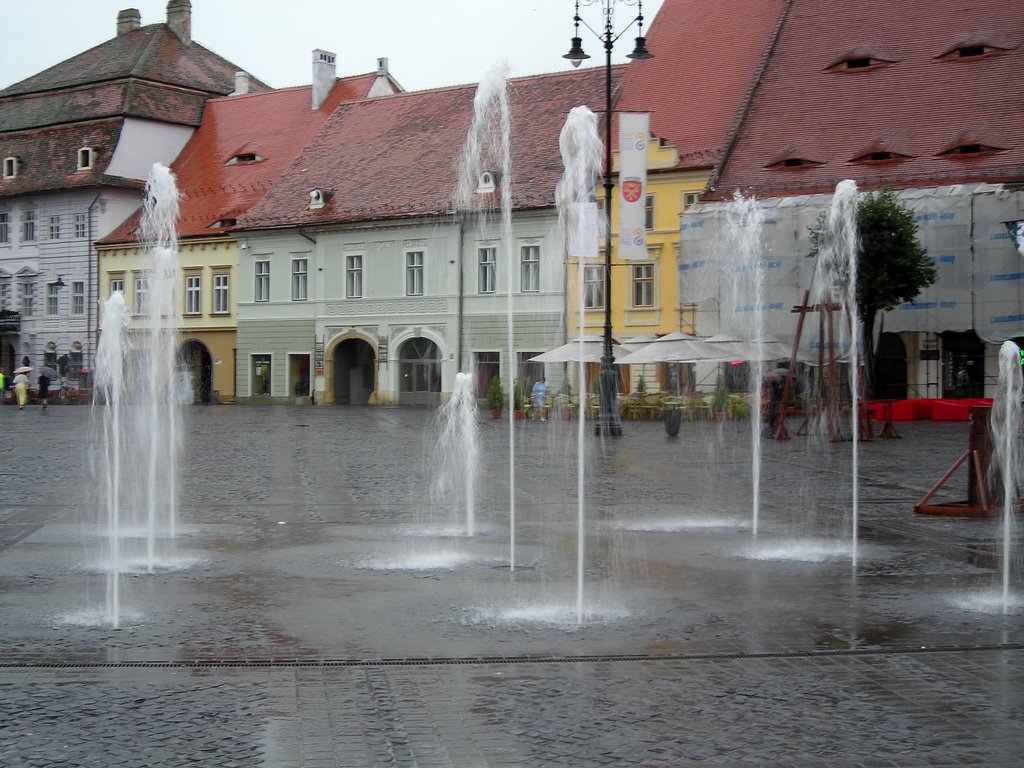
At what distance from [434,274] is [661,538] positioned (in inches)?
1615

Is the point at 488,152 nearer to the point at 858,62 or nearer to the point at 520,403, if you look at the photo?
the point at 520,403

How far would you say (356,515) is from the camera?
576 inches

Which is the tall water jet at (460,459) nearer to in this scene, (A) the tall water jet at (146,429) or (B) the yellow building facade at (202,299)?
(A) the tall water jet at (146,429)

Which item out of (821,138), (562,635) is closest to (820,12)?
(821,138)

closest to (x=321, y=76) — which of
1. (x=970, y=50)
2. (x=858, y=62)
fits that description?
(x=858, y=62)

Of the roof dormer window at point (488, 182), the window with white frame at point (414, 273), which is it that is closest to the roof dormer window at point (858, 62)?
the roof dormer window at point (488, 182)

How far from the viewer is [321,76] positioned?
62.4m

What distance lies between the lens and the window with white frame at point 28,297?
64.4m

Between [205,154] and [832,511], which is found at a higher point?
[205,154]

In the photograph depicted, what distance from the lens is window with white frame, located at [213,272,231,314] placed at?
58.6 meters

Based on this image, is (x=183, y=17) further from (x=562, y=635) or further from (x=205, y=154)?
(x=562, y=635)

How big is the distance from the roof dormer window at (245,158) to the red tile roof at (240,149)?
0.21ft

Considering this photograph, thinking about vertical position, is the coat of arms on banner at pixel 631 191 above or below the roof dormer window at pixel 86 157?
below

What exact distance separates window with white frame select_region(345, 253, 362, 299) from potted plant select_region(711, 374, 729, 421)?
18204 mm
